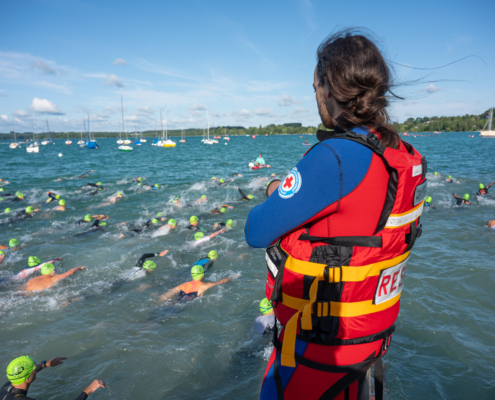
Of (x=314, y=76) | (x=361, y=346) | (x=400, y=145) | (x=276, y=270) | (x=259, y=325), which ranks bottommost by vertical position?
(x=259, y=325)

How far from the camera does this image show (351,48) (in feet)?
4.46

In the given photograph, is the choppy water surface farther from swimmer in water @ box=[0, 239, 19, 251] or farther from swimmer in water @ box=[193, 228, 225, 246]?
swimmer in water @ box=[0, 239, 19, 251]

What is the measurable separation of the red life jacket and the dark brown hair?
133 millimetres

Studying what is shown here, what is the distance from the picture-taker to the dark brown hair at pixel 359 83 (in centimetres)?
132

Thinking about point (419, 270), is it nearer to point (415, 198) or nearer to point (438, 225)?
point (438, 225)

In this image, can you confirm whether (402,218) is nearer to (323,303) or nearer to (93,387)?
(323,303)

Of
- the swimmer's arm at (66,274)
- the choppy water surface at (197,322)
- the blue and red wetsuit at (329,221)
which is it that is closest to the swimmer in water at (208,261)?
the choppy water surface at (197,322)

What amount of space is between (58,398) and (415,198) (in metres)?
6.13

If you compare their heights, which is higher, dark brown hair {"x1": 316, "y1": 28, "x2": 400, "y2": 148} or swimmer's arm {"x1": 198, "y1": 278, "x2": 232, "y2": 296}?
dark brown hair {"x1": 316, "y1": 28, "x2": 400, "y2": 148}

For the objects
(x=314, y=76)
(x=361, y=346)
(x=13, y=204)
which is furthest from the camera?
(x=13, y=204)

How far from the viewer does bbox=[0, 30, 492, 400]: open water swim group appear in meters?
1.19

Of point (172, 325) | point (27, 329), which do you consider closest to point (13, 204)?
point (27, 329)

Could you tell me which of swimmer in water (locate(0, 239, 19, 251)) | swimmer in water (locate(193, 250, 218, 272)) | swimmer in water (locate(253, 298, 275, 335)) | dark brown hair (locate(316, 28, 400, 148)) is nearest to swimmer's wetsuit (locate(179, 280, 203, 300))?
swimmer in water (locate(193, 250, 218, 272))

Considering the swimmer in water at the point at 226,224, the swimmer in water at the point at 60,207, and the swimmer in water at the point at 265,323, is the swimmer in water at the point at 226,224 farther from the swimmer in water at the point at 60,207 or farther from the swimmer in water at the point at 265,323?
the swimmer in water at the point at 60,207
